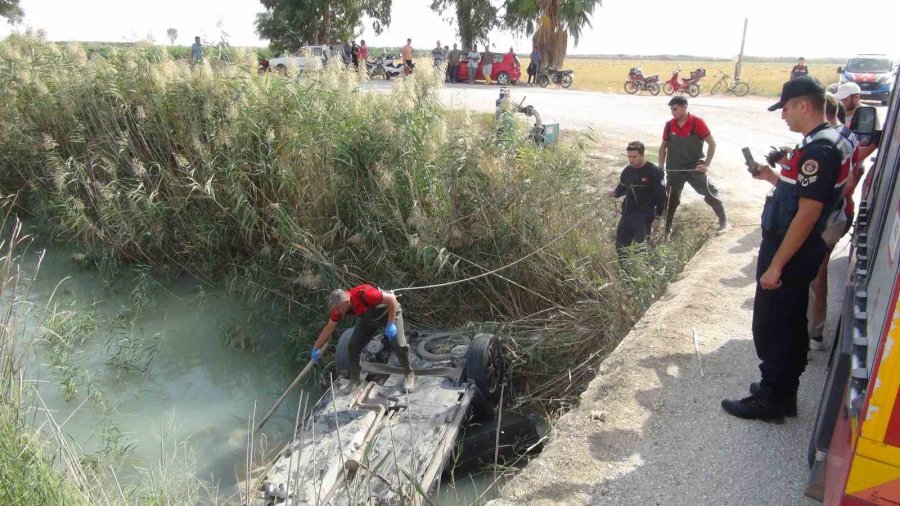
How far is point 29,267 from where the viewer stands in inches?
420

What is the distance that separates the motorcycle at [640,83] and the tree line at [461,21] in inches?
155

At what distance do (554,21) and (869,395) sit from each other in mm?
27242

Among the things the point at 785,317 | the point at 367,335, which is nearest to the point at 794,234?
the point at 785,317

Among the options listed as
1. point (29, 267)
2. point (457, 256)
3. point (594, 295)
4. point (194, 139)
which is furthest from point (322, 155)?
point (29, 267)

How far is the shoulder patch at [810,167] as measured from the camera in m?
3.42

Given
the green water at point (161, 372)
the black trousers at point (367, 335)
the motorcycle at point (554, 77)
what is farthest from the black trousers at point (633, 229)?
the motorcycle at point (554, 77)

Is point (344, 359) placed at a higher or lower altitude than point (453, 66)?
lower

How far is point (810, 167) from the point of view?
3.43 metres

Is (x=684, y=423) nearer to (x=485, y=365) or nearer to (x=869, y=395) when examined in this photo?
(x=869, y=395)

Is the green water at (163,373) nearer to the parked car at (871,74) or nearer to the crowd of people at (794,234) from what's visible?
the crowd of people at (794,234)

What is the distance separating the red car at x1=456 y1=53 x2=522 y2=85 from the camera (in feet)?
87.0

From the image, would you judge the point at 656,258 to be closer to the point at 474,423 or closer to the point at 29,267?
the point at 474,423

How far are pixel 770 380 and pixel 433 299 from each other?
4753 mm

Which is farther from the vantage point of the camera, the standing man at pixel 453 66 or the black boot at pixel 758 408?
the standing man at pixel 453 66
